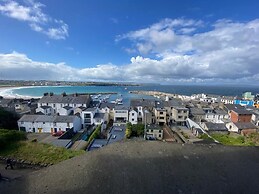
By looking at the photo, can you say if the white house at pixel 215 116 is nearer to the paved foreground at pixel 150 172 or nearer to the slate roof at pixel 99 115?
the slate roof at pixel 99 115

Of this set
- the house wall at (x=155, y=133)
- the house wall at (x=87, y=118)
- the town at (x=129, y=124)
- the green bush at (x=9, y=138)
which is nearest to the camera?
the green bush at (x=9, y=138)

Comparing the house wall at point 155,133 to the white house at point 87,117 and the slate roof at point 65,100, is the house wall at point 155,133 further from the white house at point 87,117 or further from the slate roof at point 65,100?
the slate roof at point 65,100

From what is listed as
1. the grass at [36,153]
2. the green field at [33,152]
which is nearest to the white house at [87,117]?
the green field at [33,152]

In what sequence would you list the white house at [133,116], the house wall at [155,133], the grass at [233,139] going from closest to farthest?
the grass at [233,139] → the house wall at [155,133] → the white house at [133,116]

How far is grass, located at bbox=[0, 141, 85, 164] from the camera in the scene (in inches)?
344

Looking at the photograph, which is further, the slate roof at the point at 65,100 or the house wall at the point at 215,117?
the slate roof at the point at 65,100

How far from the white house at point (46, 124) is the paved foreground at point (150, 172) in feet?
69.5

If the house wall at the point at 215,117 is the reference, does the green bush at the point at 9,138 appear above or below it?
above

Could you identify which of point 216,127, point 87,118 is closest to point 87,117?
point 87,118

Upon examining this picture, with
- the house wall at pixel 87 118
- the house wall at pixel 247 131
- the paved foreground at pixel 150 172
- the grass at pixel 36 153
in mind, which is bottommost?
the house wall at pixel 247 131

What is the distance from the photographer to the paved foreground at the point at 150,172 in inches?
155

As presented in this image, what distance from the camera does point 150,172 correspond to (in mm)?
4422

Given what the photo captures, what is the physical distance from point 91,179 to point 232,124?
30355 millimetres

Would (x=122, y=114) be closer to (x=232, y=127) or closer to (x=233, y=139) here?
(x=233, y=139)
